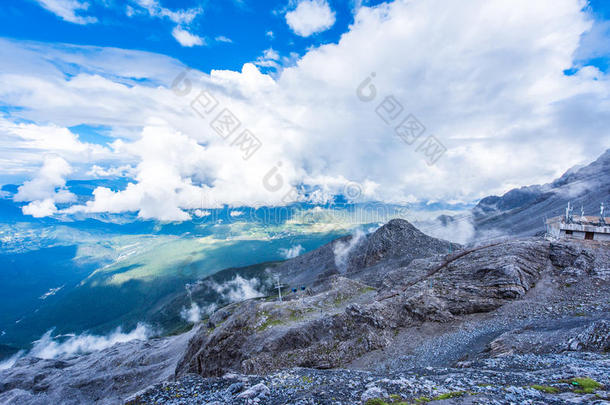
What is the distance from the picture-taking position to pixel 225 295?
644ft

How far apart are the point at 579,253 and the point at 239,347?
47.9m

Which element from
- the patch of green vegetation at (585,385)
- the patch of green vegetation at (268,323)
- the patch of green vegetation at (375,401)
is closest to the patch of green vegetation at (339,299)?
the patch of green vegetation at (268,323)

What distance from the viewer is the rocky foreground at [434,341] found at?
1403cm

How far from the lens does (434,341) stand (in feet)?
96.6

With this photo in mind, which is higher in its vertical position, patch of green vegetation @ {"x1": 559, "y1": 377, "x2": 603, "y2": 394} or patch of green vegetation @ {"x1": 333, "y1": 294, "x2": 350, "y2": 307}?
patch of green vegetation @ {"x1": 559, "y1": 377, "x2": 603, "y2": 394}

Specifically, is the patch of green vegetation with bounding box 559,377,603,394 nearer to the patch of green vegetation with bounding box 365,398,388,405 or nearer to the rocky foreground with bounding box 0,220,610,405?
the rocky foreground with bounding box 0,220,610,405

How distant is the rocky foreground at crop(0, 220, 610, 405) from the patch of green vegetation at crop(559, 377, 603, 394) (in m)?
0.04

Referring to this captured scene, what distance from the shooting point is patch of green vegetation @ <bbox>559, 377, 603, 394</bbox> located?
1143cm

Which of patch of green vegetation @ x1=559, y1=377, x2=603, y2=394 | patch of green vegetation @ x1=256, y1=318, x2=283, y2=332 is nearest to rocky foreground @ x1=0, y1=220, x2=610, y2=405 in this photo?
patch of green vegetation @ x1=559, y1=377, x2=603, y2=394

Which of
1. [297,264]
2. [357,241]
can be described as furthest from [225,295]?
[357,241]

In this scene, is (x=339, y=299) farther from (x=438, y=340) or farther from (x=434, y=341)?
(x=438, y=340)

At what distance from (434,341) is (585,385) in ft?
63.2

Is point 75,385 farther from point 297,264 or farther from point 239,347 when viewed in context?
point 297,264

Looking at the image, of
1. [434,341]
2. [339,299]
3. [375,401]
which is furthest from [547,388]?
[339,299]
